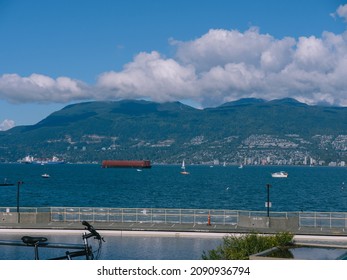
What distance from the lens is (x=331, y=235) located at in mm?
38812

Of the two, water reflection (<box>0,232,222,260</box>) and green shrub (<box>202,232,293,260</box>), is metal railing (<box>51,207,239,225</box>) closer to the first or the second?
water reflection (<box>0,232,222,260</box>)

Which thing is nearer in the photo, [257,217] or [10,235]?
[10,235]

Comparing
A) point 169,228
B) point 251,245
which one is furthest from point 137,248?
point 251,245

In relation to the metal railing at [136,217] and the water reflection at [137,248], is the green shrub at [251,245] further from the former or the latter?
the metal railing at [136,217]

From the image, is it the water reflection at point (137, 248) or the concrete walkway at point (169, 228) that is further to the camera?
the concrete walkway at point (169, 228)

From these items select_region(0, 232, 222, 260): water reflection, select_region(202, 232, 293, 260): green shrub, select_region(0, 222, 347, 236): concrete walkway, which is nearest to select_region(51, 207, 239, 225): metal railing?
select_region(0, 222, 347, 236): concrete walkway

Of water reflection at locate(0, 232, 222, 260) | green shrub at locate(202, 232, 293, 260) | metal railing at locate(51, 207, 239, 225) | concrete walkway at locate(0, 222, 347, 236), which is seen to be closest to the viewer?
green shrub at locate(202, 232, 293, 260)

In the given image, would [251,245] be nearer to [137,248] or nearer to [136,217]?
[137,248]

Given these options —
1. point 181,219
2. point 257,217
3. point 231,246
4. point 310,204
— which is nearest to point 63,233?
point 181,219

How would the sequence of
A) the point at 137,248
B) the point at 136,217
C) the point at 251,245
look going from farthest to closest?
the point at 136,217
the point at 137,248
the point at 251,245

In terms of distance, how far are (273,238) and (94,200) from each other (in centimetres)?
10165

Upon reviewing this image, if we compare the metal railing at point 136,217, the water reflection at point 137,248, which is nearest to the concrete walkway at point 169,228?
the metal railing at point 136,217

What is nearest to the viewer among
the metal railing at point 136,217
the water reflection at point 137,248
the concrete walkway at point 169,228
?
the water reflection at point 137,248
